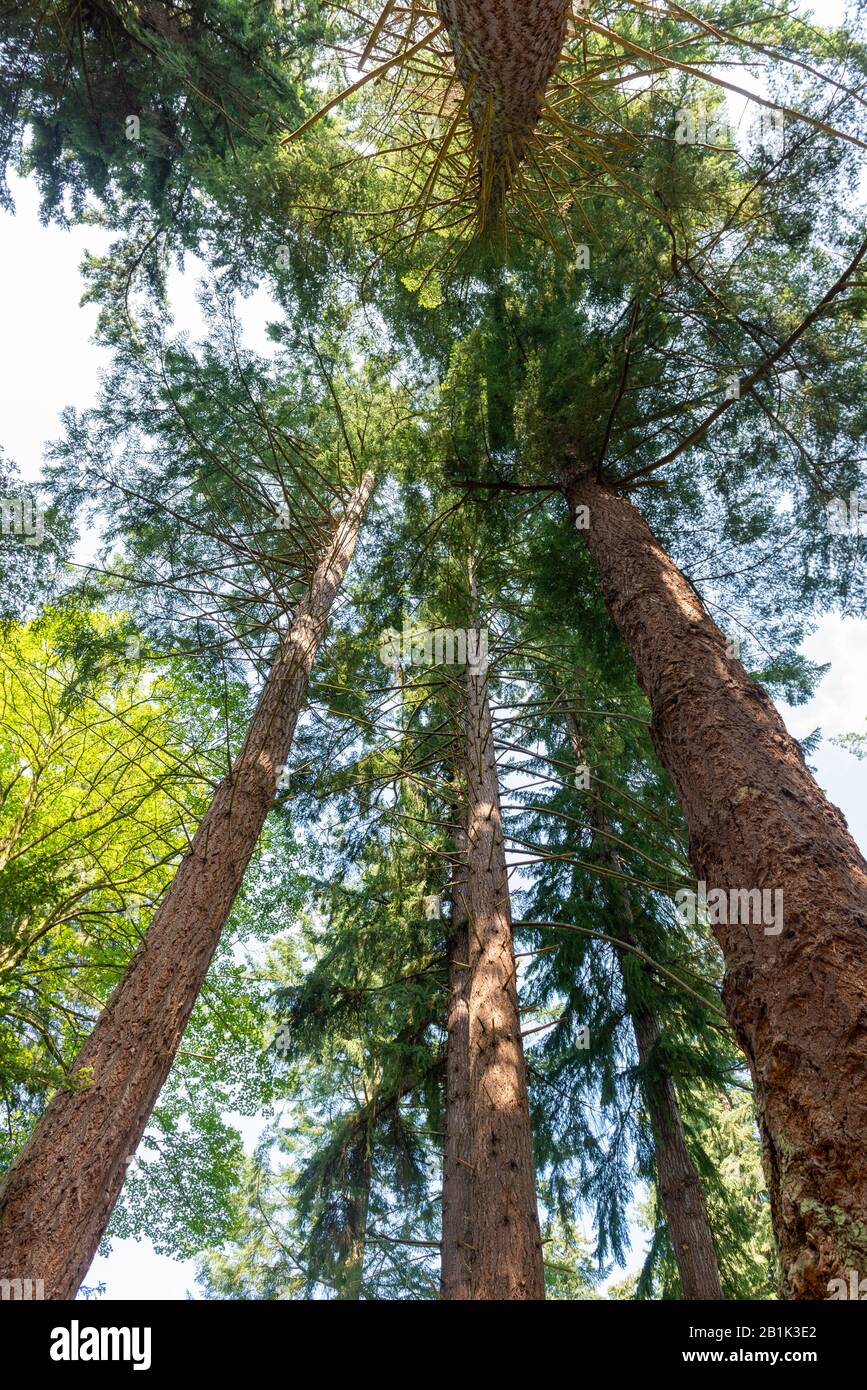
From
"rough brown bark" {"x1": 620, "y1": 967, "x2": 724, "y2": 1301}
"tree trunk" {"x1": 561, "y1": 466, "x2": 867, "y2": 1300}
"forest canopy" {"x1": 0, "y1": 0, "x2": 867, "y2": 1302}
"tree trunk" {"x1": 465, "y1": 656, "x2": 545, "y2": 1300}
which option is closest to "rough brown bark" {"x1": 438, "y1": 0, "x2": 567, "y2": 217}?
"forest canopy" {"x1": 0, "y1": 0, "x2": 867, "y2": 1302}

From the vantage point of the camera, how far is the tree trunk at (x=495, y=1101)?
149 inches

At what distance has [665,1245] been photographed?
23.9 ft

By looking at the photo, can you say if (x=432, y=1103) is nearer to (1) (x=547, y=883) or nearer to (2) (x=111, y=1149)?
(1) (x=547, y=883)

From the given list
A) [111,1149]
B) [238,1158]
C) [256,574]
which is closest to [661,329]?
[256,574]

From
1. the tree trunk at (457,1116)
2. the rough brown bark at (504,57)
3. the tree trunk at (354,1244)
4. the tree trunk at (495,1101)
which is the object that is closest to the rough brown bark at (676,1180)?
the tree trunk at (457,1116)

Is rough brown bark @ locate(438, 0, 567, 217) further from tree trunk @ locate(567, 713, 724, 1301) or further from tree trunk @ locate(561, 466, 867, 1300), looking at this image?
tree trunk @ locate(567, 713, 724, 1301)

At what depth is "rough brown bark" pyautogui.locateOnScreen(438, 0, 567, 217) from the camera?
272 centimetres

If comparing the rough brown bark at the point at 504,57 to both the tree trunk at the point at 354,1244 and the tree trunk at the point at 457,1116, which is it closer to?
the tree trunk at the point at 457,1116

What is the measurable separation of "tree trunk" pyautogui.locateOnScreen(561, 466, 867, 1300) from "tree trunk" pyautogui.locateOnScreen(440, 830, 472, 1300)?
2.56 m

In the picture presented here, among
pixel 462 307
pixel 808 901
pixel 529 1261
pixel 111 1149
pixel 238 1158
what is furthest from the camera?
pixel 238 1158

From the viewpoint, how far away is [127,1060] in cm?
306

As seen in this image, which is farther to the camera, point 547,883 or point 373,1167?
point 373,1167

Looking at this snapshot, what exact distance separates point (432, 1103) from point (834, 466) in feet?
24.6

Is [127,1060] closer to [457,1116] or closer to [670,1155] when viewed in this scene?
[457,1116]
